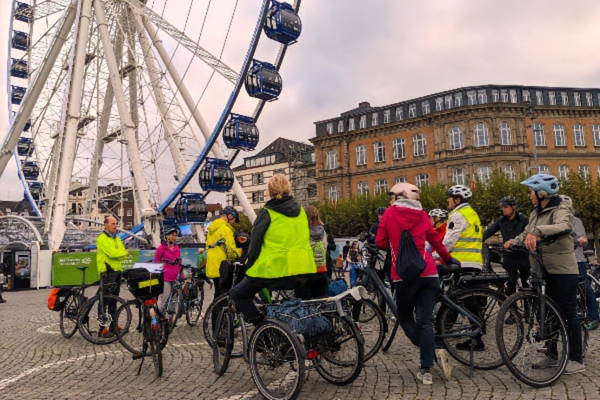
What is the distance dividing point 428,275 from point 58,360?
4.95 m

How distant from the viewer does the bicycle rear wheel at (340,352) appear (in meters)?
4.70

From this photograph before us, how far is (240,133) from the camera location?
916 inches

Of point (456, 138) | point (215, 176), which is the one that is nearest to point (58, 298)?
point (215, 176)

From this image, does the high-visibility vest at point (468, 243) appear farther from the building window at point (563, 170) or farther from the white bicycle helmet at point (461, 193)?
the building window at point (563, 170)

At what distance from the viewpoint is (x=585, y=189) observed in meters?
34.2

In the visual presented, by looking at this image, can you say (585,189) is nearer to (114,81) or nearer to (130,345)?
(114,81)

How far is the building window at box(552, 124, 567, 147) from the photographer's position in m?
46.7

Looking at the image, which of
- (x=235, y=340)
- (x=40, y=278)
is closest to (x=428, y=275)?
(x=235, y=340)

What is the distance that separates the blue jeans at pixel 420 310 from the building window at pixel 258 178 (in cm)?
6546

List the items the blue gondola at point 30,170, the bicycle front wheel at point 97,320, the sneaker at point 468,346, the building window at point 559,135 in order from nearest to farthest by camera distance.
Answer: the sneaker at point 468,346 < the bicycle front wheel at point 97,320 < the blue gondola at point 30,170 < the building window at point 559,135

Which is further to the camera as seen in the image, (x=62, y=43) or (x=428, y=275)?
(x=62, y=43)

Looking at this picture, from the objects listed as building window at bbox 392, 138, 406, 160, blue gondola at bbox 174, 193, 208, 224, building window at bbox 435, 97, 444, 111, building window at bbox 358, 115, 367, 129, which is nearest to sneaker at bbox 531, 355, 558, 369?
blue gondola at bbox 174, 193, 208, 224

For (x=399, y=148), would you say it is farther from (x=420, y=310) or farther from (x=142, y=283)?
(x=420, y=310)

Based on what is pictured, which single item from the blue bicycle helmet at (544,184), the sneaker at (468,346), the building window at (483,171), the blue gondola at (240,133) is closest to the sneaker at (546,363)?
the sneaker at (468,346)
